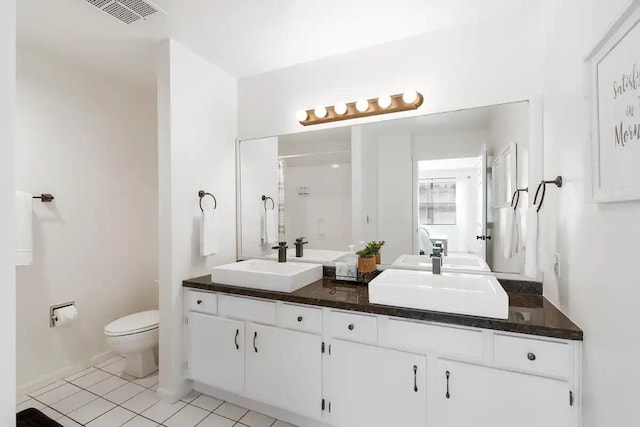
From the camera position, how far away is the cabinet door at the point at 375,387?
151 centimetres

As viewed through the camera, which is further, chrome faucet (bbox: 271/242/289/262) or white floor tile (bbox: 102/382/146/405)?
chrome faucet (bbox: 271/242/289/262)

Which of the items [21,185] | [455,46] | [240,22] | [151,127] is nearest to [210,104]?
[240,22]

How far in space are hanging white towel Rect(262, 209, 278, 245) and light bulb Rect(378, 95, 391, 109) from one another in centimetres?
116

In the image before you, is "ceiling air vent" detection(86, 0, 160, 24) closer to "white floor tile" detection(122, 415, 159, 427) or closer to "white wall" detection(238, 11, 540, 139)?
"white wall" detection(238, 11, 540, 139)

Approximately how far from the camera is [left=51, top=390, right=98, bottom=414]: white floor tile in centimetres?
203

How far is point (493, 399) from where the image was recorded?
53.9 inches

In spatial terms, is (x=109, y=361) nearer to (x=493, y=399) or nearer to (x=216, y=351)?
(x=216, y=351)

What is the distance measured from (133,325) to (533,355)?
8.39 ft

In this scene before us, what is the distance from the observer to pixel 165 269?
2139 millimetres

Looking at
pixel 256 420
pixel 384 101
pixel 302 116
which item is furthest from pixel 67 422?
pixel 384 101

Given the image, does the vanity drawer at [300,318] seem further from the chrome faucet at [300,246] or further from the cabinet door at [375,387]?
the chrome faucet at [300,246]

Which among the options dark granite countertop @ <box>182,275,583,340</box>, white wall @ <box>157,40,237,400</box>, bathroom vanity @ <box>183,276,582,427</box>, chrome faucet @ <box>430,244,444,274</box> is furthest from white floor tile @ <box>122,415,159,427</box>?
chrome faucet @ <box>430,244,444,274</box>

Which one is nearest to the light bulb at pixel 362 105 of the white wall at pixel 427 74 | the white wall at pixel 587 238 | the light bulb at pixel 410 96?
the white wall at pixel 427 74

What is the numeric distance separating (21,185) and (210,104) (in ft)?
4.70
